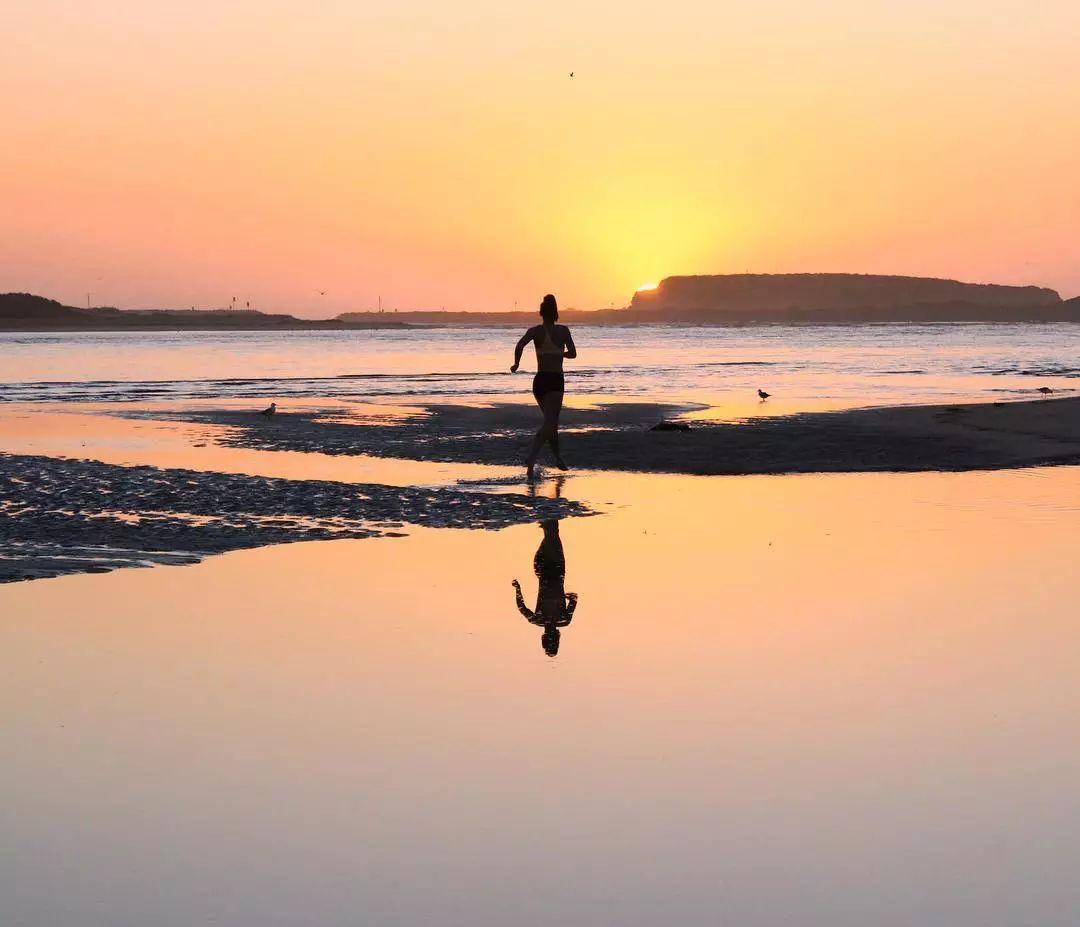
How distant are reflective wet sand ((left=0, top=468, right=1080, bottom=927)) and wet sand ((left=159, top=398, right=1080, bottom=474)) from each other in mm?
9812

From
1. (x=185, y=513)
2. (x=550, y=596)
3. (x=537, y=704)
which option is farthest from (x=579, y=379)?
(x=537, y=704)

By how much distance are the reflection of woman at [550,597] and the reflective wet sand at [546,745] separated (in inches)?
3.5

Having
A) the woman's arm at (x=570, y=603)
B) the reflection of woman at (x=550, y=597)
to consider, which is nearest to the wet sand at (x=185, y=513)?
the reflection of woman at (x=550, y=597)

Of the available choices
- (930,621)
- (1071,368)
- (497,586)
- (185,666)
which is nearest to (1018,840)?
(930,621)

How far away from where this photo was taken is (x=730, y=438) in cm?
2439

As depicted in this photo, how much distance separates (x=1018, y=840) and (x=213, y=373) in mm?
58839

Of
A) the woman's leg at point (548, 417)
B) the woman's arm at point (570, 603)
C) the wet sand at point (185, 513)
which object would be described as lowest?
the wet sand at point (185, 513)

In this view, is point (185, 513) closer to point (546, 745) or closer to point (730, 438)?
point (546, 745)

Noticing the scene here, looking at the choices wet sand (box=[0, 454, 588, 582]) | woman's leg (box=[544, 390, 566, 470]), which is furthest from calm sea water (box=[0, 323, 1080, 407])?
wet sand (box=[0, 454, 588, 582])

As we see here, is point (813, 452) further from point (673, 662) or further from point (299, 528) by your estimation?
point (673, 662)

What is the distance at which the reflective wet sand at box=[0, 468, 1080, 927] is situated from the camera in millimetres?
4402

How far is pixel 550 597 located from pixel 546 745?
3746 millimetres

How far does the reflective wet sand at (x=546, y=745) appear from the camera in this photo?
173 inches

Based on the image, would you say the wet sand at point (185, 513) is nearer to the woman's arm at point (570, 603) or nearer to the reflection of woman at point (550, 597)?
the reflection of woman at point (550, 597)
